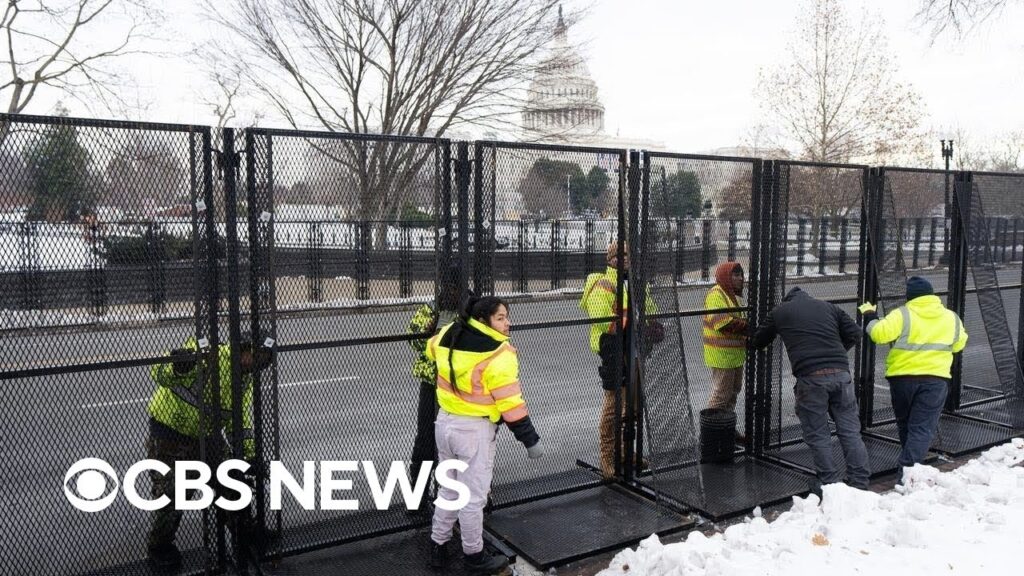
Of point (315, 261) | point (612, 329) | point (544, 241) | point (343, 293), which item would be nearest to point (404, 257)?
point (343, 293)

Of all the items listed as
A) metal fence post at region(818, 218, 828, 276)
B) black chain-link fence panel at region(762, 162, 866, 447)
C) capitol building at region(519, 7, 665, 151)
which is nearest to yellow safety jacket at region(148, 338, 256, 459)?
black chain-link fence panel at region(762, 162, 866, 447)

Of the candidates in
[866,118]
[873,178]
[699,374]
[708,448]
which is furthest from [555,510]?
[866,118]

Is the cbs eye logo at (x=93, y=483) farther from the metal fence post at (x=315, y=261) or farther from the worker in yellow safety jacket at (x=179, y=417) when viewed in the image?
the metal fence post at (x=315, y=261)

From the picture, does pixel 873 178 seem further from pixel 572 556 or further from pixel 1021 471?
pixel 572 556

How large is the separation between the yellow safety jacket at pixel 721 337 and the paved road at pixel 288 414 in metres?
0.16

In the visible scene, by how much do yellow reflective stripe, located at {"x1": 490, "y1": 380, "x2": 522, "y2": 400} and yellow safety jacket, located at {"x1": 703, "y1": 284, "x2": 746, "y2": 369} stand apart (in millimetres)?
3095

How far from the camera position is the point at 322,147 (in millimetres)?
5137

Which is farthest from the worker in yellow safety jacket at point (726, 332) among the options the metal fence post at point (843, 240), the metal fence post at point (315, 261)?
the metal fence post at point (315, 261)

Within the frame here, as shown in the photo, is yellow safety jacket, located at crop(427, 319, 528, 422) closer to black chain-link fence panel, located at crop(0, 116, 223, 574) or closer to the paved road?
the paved road

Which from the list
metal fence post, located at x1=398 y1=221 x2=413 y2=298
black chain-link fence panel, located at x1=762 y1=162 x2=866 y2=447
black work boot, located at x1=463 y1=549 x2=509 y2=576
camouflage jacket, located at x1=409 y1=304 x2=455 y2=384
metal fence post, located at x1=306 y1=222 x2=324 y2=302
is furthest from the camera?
black chain-link fence panel, located at x1=762 y1=162 x2=866 y2=447

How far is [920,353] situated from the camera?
6.71 m

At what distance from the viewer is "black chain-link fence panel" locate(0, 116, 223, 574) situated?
4.21 meters

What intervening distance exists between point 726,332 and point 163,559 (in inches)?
197

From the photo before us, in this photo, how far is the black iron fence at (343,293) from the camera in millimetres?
4398
